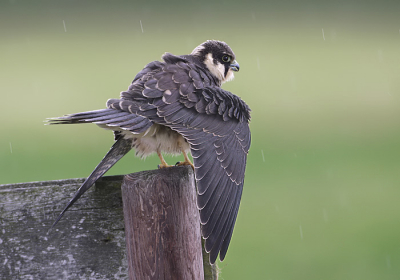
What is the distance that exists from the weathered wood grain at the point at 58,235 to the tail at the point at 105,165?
0.17ft

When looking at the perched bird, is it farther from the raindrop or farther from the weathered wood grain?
the raindrop

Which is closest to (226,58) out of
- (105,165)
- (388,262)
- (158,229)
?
(105,165)

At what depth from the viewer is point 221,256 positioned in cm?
197

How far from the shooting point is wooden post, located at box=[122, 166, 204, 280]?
1752mm

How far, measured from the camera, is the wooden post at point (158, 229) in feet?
5.75

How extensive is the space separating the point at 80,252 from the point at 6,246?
258 millimetres

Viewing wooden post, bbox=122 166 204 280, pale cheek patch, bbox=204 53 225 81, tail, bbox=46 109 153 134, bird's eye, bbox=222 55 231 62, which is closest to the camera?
wooden post, bbox=122 166 204 280

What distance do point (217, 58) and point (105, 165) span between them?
1865mm

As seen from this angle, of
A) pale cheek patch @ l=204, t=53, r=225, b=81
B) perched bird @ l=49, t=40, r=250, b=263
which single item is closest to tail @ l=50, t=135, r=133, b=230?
perched bird @ l=49, t=40, r=250, b=263

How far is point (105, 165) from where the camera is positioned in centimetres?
201

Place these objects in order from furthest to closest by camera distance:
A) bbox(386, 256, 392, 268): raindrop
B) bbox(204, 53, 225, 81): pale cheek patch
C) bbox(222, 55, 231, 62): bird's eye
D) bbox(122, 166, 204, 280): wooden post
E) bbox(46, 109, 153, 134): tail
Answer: bbox(386, 256, 392, 268): raindrop
bbox(222, 55, 231, 62): bird's eye
bbox(204, 53, 225, 81): pale cheek patch
bbox(46, 109, 153, 134): tail
bbox(122, 166, 204, 280): wooden post

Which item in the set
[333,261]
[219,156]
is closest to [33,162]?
[333,261]

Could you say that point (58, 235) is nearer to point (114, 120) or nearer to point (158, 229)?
point (158, 229)

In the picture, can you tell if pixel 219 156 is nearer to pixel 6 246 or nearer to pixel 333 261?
pixel 6 246
